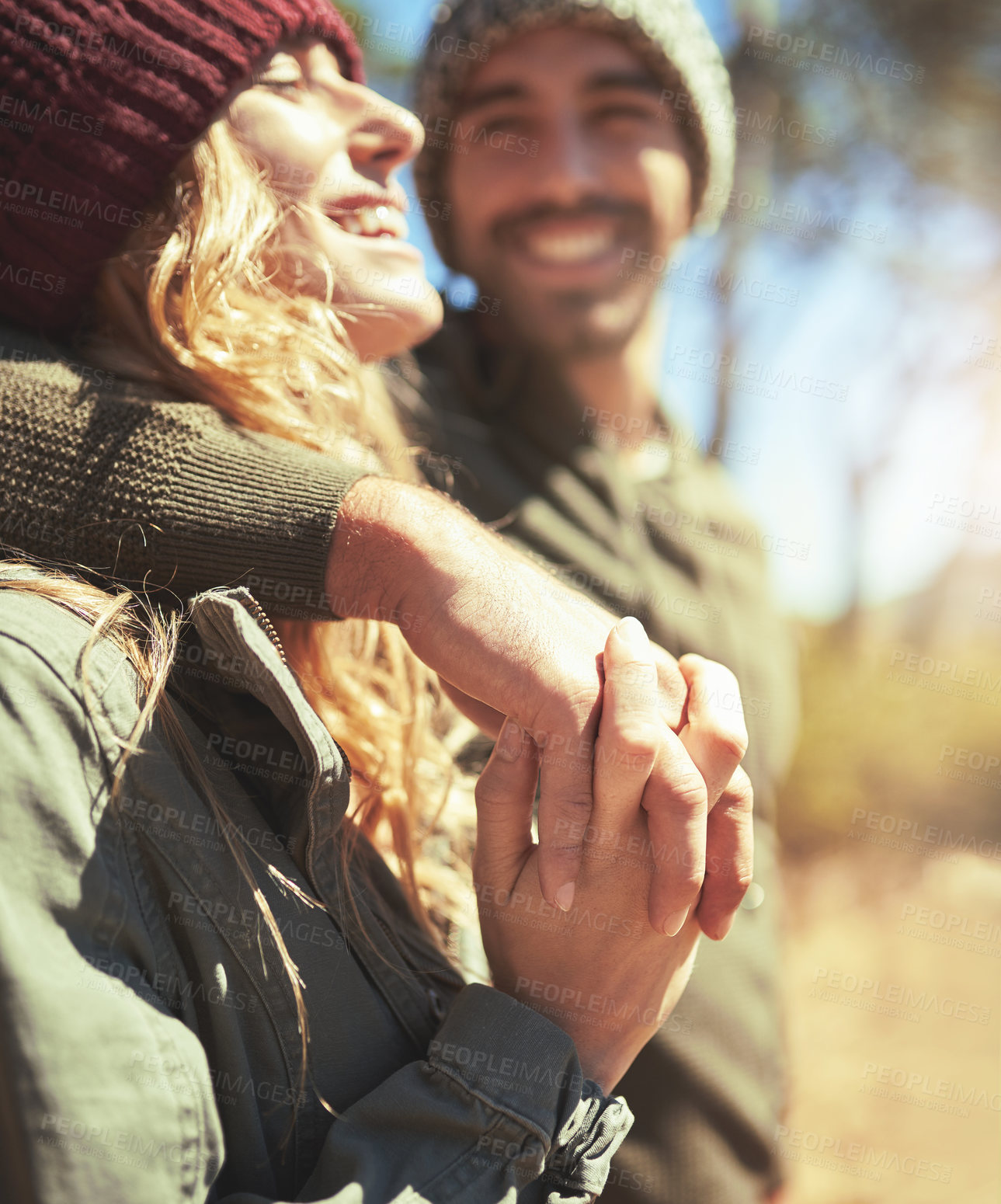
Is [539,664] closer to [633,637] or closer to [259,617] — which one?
[633,637]

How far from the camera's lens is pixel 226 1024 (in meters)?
0.92

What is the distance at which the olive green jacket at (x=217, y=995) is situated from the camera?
78 centimetres

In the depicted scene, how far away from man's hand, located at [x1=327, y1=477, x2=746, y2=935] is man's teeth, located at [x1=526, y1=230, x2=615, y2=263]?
1330 millimetres

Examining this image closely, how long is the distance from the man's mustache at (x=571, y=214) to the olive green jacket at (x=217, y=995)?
61.7 inches

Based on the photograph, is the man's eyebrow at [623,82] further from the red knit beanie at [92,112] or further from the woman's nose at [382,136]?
the red knit beanie at [92,112]

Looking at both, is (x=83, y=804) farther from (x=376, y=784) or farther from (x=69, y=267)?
(x=69, y=267)

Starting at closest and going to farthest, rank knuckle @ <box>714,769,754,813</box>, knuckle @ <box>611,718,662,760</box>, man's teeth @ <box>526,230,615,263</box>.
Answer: knuckle @ <box>611,718,662,760</box> < knuckle @ <box>714,769,754,813</box> < man's teeth @ <box>526,230,615,263</box>

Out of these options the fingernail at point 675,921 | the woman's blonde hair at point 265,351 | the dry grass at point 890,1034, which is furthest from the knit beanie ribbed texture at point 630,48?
the dry grass at point 890,1034

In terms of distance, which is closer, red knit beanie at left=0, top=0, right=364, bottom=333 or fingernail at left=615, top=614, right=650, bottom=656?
fingernail at left=615, top=614, right=650, bottom=656

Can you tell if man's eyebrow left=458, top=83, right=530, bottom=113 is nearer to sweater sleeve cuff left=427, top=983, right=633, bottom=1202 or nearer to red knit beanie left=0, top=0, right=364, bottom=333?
red knit beanie left=0, top=0, right=364, bottom=333

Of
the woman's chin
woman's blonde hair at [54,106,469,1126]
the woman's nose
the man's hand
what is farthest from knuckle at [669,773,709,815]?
the woman's nose

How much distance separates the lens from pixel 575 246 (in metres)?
2.19

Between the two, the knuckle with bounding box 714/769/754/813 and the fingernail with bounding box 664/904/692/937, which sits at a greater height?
the knuckle with bounding box 714/769/754/813

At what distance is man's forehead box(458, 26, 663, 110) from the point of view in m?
2.12
